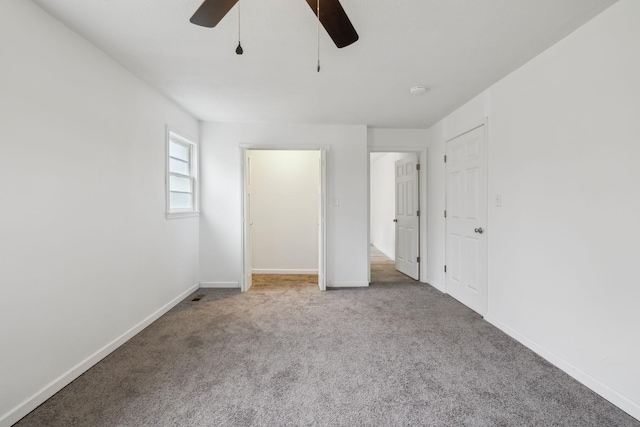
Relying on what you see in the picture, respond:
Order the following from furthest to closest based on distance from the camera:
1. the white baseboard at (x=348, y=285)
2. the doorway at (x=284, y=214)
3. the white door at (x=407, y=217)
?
the doorway at (x=284, y=214), the white door at (x=407, y=217), the white baseboard at (x=348, y=285)

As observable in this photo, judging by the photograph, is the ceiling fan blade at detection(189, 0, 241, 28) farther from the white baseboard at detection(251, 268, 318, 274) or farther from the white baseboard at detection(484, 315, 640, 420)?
the white baseboard at detection(251, 268, 318, 274)

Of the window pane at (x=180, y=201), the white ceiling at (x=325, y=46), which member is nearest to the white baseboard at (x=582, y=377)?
the white ceiling at (x=325, y=46)

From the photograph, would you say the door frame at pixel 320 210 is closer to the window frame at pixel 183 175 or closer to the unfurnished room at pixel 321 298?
the unfurnished room at pixel 321 298

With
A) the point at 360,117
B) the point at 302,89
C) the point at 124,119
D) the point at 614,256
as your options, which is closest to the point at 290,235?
the point at 360,117

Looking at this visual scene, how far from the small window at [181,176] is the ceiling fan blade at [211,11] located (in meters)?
2.14

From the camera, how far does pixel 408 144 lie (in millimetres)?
4309

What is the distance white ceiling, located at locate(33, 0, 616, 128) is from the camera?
1.72 meters

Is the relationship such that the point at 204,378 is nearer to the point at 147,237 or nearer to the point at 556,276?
the point at 147,237

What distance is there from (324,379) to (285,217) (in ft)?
10.9

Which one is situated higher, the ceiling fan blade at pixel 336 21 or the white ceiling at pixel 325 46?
the white ceiling at pixel 325 46

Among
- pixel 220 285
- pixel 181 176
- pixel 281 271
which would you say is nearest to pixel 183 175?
pixel 181 176

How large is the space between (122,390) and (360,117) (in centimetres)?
365

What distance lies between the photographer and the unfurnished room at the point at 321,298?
1.60 meters

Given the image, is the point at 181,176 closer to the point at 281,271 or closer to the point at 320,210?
the point at 320,210
